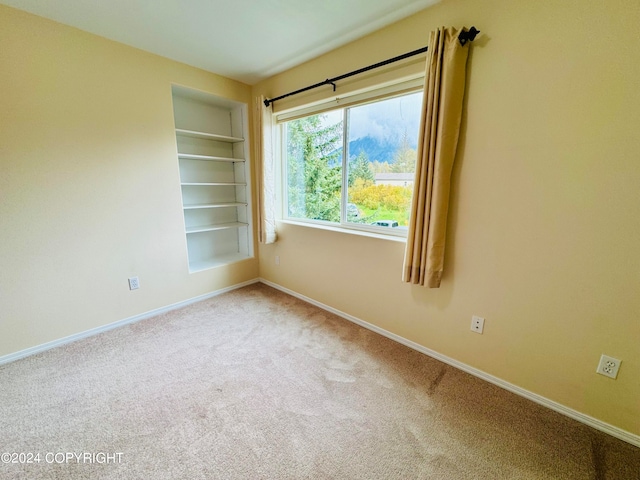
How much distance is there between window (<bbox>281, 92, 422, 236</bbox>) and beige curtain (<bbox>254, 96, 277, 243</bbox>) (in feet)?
0.73

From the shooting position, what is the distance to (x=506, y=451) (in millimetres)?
1281

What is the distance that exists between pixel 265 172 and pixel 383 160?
4.43ft

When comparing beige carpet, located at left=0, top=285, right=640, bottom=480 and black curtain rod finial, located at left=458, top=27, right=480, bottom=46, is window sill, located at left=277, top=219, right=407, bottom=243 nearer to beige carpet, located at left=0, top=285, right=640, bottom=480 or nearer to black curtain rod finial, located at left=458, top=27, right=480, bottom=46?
beige carpet, located at left=0, top=285, right=640, bottom=480

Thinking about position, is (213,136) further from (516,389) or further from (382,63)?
(516,389)

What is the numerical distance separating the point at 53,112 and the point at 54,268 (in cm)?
118

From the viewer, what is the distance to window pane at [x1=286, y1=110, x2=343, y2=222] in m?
2.58

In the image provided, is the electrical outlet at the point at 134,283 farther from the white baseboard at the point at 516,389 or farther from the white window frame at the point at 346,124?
the white baseboard at the point at 516,389

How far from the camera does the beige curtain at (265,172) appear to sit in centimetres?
285

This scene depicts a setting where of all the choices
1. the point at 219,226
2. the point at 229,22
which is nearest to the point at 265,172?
the point at 219,226

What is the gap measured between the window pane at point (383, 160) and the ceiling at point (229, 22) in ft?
1.90

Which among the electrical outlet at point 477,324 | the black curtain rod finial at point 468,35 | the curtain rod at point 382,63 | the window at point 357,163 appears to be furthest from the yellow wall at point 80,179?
the electrical outlet at point 477,324

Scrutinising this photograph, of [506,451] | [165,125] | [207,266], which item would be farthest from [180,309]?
[506,451]

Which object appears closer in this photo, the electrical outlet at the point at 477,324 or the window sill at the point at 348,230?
the electrical outlet at the point at 477,324

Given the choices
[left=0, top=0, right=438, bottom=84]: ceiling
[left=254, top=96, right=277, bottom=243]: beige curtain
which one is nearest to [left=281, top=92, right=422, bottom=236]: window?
[left=254, top=96, right=277, bottom=243]: beige curtain
